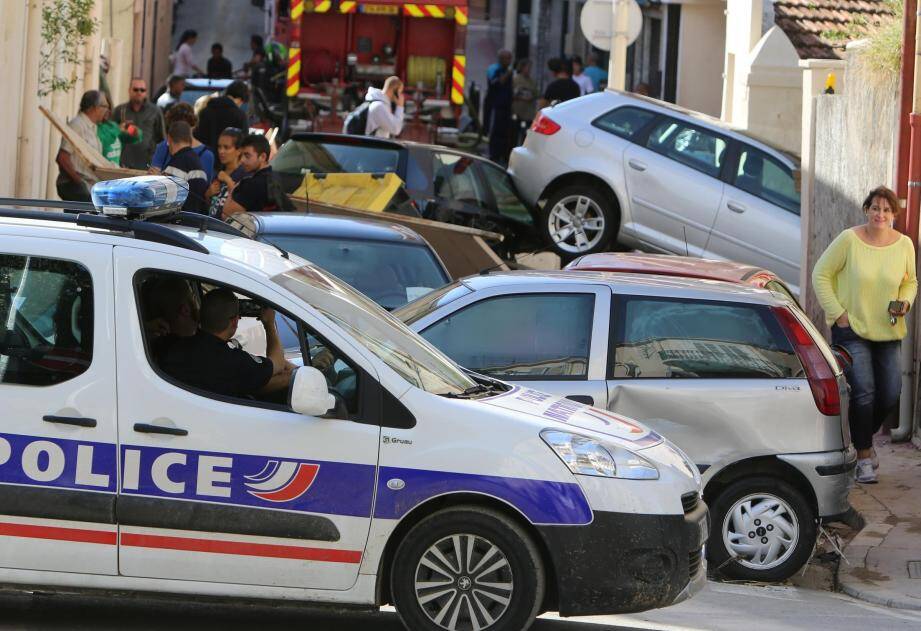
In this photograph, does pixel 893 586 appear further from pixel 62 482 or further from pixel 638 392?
pixel 62 482

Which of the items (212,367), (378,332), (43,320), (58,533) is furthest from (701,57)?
(58,533)

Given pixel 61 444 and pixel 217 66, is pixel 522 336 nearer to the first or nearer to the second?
pixel 61 444

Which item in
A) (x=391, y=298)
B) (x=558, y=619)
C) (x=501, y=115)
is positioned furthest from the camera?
(x=501, y=115)

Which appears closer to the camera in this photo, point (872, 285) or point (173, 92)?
point (872, 285)

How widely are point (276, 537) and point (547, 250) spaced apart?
11.3 metres

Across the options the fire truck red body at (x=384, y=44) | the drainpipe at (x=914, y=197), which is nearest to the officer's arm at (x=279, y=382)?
the drainpipe at (x=914, y=197)

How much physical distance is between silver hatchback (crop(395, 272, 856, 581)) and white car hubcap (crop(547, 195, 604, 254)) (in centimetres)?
870

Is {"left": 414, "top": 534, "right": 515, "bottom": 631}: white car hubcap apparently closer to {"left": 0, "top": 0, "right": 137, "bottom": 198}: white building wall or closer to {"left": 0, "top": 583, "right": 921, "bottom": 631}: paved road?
{"left": 0, "top": 583, "right": 921, "bottom": 631}: paved road

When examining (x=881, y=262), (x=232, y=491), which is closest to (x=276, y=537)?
(x=232, y=491)

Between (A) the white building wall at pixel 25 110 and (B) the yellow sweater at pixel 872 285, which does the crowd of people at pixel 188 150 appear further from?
(B) the yellow sweater at pixel 872 285

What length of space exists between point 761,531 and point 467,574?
268 cm

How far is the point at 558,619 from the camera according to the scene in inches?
275

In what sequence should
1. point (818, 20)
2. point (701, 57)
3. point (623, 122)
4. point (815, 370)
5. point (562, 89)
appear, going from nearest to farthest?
point (815, 370) → point (623, 122) → point (818, 20) → point (562, 89) → point (701, 57)

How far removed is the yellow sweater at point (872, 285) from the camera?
9.96 m
